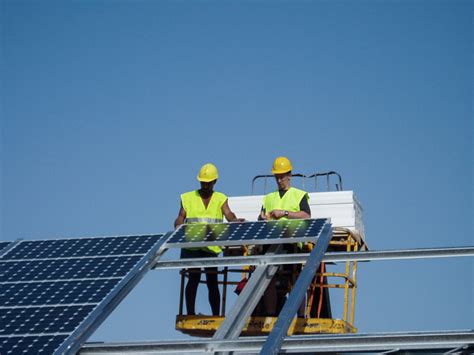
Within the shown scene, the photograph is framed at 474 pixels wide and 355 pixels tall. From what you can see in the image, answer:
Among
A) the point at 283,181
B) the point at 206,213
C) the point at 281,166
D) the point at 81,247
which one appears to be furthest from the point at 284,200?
the point at 81,247

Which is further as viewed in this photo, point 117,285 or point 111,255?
point 111,255

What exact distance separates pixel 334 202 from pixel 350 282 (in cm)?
189

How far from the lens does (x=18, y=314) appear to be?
10.5 meters

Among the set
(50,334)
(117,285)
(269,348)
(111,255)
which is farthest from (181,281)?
(269,348)

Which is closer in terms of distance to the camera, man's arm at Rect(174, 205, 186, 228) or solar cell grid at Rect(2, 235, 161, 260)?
solar cell grid at Rect(2, 235, 161, 260)

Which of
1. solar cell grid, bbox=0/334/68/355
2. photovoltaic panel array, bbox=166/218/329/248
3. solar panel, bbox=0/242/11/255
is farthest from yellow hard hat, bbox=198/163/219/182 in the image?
solar cell grid, bbox=0/334/68/355

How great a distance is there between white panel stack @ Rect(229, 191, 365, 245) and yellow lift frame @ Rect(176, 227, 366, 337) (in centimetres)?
27

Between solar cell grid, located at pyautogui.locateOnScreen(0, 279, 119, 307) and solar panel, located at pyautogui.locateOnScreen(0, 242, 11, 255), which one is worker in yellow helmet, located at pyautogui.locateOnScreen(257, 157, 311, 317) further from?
solar panel, located at pyautogui.locateOnScreen(0, 242, 11, 255)

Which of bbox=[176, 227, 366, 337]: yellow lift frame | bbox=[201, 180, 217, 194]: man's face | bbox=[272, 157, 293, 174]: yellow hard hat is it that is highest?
bbox=[272, 157, 293, 174]: yellow hard hat

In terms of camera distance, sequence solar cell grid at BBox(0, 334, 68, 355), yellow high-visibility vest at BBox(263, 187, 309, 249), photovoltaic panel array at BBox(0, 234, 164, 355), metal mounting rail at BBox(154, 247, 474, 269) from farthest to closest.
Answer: yellow high-visibility vest at BBox(263, 187, 309, 249), metal mounting rail at BBox(154, 247, 474, 269), photovoltaic panel array at BBox(0, 234, 164, 355), solar cell grid at BBox(0, 334, 68, 355)

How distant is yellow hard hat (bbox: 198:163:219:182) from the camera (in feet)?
46.4

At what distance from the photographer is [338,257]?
10945 mm

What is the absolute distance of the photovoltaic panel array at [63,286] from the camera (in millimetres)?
9820

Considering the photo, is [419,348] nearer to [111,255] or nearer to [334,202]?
[111,255]
